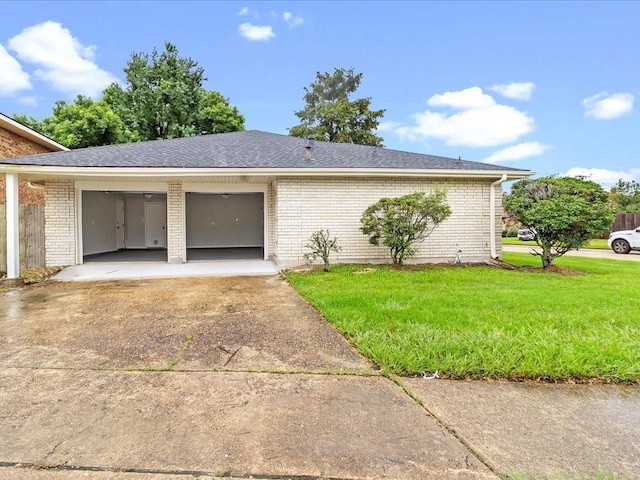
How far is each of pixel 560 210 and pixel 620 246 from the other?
33.9 ft

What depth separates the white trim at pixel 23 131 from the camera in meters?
11.6

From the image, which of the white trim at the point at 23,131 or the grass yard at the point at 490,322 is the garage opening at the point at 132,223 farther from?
the grass yard at the point at 490,322

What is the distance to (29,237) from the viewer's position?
8891 mm

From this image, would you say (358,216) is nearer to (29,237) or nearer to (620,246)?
(29,237)

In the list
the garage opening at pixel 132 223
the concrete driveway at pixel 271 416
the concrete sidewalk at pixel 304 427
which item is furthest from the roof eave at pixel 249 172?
the concrete sidewalk at pixel 304 427

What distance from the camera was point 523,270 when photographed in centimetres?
887

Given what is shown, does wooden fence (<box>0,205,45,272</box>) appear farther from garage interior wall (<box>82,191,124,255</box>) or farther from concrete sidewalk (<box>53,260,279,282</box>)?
garage interior wall (<box>82,191,124,255</box>)

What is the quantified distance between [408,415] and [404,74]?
21.0 metres

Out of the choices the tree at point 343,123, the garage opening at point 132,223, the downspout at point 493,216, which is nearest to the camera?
the downspout at point 493,216

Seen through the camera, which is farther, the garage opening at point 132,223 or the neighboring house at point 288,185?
the garage opening at point 132,223

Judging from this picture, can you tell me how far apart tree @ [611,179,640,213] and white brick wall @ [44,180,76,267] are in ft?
141

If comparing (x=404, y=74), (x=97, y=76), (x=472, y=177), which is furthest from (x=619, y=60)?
(x=97, y=76)

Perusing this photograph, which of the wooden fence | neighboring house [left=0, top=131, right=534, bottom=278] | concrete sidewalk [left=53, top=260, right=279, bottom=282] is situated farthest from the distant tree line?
concrete sidewalk [left=53, top=260, right=279, bottom=282]

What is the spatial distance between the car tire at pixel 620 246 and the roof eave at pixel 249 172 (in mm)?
9350
